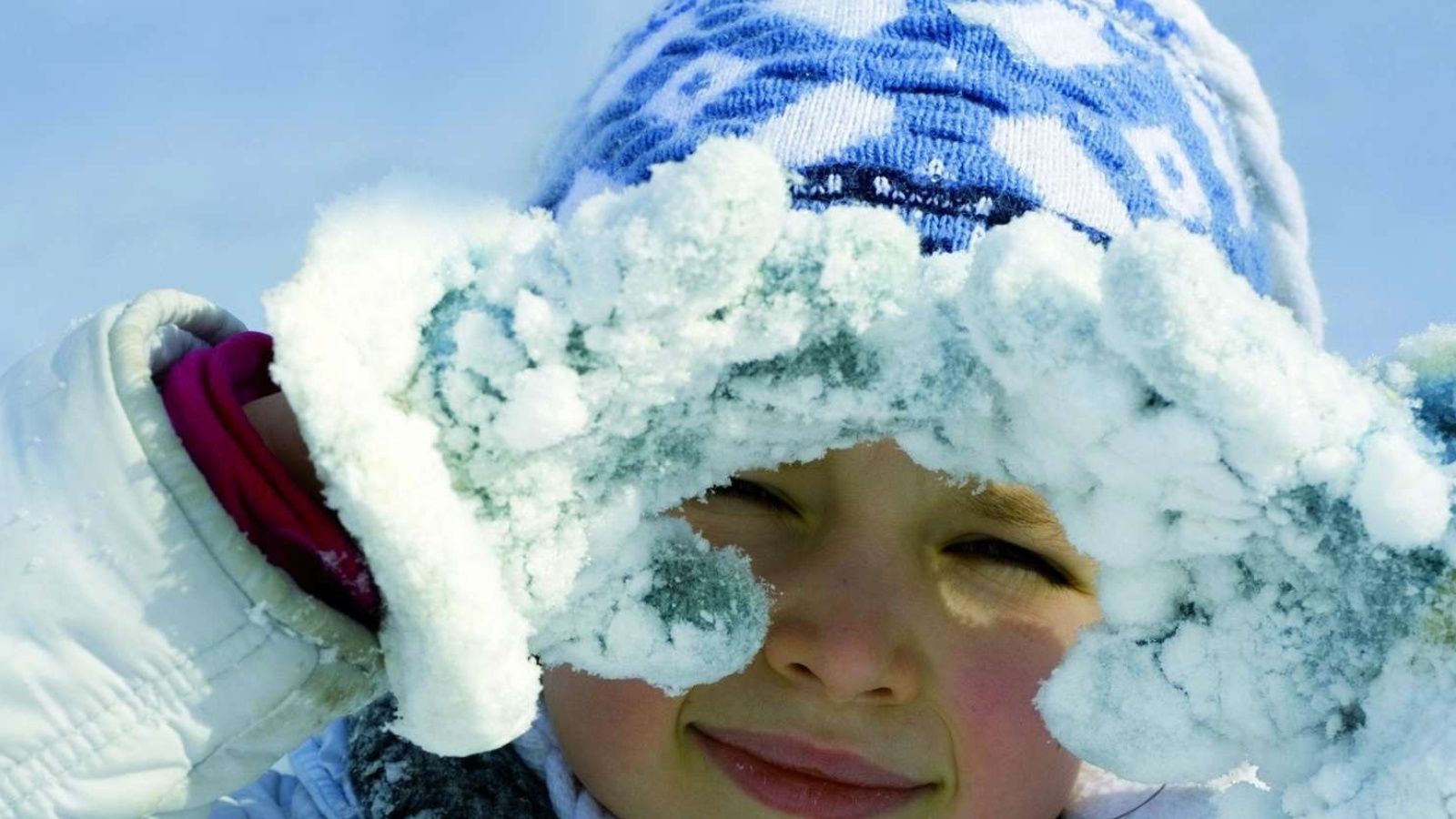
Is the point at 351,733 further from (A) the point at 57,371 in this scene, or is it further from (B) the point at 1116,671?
(B) the point at 1116,671

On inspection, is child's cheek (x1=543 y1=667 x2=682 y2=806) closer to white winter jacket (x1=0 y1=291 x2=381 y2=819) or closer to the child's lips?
the child's lips

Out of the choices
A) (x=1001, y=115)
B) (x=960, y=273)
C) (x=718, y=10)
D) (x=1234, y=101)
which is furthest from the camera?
(x=1234, y=101)

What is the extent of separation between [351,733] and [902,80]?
0.80 metres

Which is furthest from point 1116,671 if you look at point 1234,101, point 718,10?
point 1234,101

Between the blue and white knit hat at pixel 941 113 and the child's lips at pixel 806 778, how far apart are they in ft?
1.41

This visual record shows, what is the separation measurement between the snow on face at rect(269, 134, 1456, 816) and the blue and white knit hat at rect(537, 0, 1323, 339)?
31cm

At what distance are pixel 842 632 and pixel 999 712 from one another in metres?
0.18

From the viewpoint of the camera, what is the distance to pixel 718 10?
48.9 inches

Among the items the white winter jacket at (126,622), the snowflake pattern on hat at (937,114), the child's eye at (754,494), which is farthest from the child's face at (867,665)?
the white winter jacket at (126,622)

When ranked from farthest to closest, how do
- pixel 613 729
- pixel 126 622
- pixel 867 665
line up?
pixel 613 729 < pixel 867 665 < pixel 126 622

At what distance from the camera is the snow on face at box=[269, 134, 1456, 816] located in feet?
2.02

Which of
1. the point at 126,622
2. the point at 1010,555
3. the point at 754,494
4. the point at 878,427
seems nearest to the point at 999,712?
the point at 1010,555

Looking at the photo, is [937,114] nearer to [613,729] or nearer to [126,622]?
[613,729]

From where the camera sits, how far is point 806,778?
1.10m
